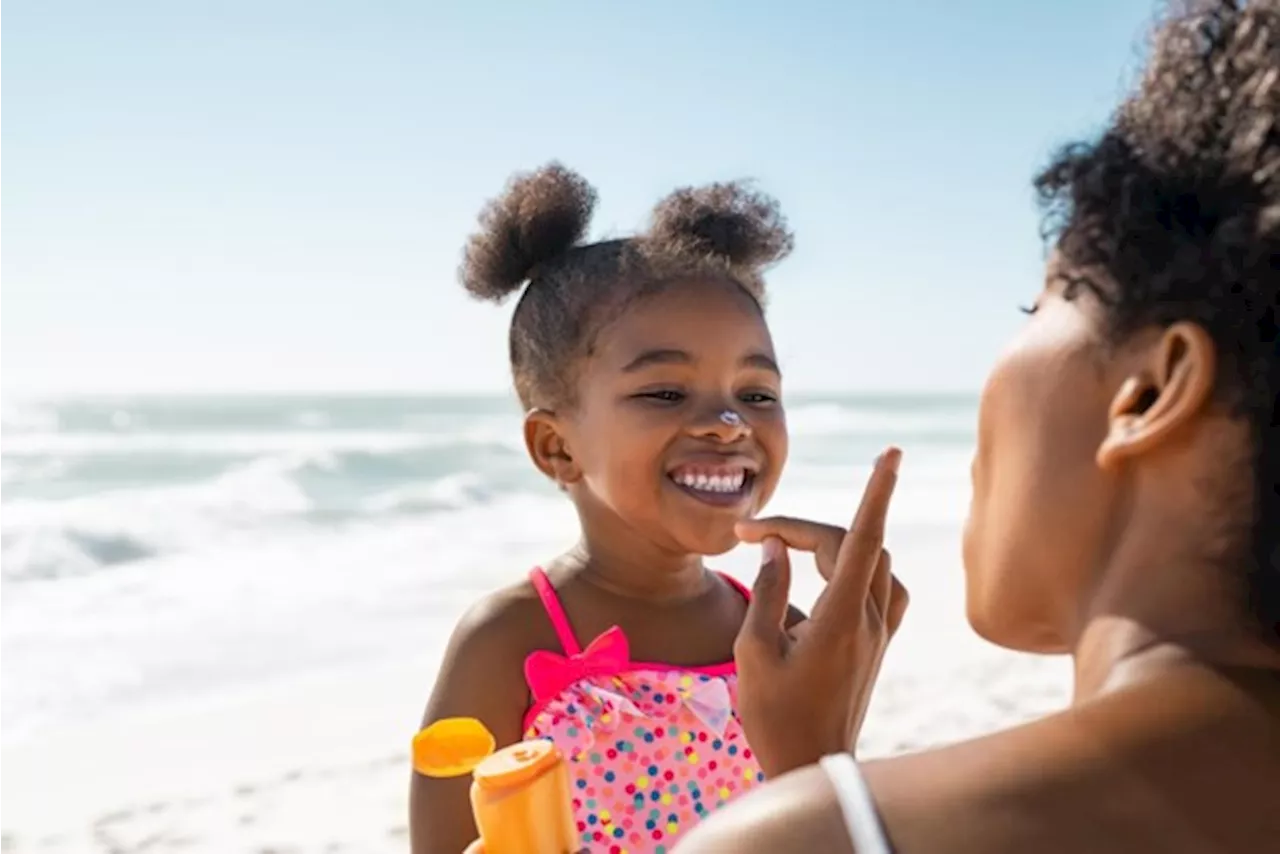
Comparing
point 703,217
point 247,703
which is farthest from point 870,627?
point 247,703

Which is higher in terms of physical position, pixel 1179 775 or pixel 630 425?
pixel 630 425

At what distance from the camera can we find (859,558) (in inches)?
58.4

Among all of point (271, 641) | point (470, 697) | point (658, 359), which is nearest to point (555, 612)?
point (470, 697)

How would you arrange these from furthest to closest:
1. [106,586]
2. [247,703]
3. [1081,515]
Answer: [106,586]
[247,703]
[1081,515]

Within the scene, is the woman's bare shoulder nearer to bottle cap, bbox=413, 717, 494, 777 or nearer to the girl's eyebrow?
bottle cap, bbox=413, 717, 494, 777

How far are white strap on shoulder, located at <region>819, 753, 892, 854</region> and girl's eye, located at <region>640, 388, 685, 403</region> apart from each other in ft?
5.02

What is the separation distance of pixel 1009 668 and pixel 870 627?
5449mm

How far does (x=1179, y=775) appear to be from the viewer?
90 cm

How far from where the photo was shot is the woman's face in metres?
1.06

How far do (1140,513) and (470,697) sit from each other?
1419 mm

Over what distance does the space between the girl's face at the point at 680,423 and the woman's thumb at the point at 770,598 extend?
888mm

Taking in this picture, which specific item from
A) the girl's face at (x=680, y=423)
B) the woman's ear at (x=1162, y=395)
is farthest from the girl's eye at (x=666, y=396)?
the woman's ear at (x=1162, y=395)

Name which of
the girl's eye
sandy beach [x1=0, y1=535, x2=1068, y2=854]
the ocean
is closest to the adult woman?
the girl's eye

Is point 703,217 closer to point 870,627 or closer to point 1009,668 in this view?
point 870,627
